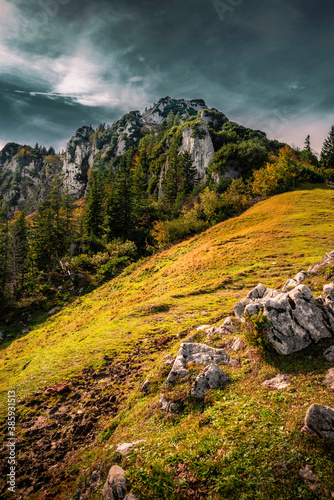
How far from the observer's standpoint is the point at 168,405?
6344 millimetres

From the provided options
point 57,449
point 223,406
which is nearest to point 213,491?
point 223,406

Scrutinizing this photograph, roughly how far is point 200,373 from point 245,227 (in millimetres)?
27449

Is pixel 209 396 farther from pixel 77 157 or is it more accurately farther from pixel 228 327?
pixel 77 157

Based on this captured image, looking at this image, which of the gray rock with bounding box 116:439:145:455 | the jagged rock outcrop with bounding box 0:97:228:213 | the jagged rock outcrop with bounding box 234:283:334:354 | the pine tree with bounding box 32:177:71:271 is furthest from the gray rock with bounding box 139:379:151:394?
the jagged rock outcrop with bounding box 0:97:228:213

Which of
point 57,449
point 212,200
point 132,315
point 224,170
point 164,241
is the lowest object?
point 57,449

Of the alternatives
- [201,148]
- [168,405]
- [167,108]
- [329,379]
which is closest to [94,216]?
[201,148]

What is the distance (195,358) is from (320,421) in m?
4.09

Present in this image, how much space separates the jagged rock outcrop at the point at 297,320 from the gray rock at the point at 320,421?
258 cm

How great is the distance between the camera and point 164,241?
37531 millimetres

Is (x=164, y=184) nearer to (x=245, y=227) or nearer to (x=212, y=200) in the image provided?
(x=212, y=200)

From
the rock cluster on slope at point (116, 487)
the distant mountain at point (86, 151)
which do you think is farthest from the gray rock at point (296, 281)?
the distant mountain at point (86, 151)

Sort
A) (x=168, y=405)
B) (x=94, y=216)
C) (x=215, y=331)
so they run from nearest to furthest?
(x=168, y=405) → (x=215, y=331) → (x=94, y=216)

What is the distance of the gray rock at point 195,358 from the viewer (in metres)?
7.20

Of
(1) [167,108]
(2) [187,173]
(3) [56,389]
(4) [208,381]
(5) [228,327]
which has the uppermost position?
(1) [167,108]
